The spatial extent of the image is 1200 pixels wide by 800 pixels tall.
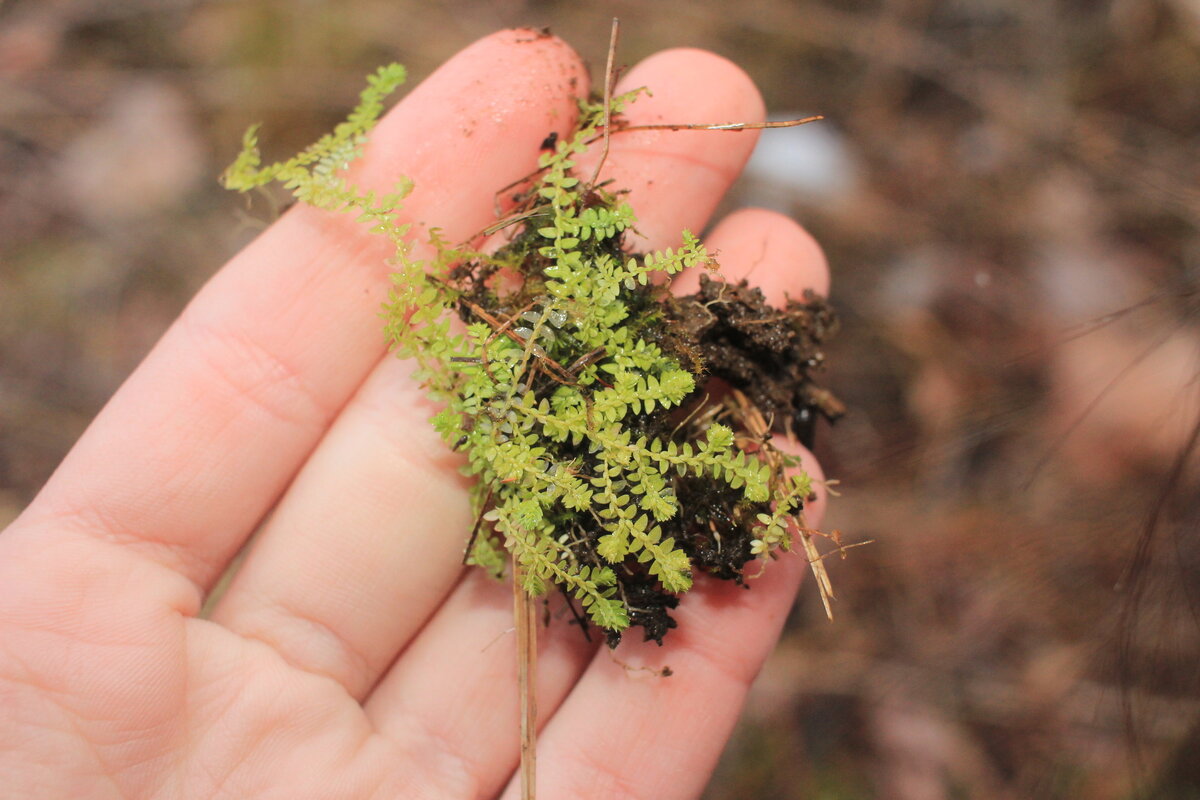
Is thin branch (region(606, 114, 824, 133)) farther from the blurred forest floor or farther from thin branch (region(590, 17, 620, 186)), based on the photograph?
the blurred forest floor

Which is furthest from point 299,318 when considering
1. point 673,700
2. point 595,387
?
point 673,700

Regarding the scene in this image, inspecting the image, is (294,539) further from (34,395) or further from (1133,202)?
(1133,202)

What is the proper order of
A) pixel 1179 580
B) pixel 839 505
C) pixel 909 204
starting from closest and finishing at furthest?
pixel 1179 580 → pixel 839 505 → pixel 909 204

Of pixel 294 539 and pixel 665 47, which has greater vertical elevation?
pixel 665 47

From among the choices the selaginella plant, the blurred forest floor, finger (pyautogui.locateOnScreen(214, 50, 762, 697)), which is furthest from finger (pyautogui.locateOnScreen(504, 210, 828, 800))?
the blurred forest floor

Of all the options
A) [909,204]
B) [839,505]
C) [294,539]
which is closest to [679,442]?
[294,539]

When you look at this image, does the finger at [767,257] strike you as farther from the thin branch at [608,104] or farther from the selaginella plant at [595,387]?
the thin branch at [608,104]
